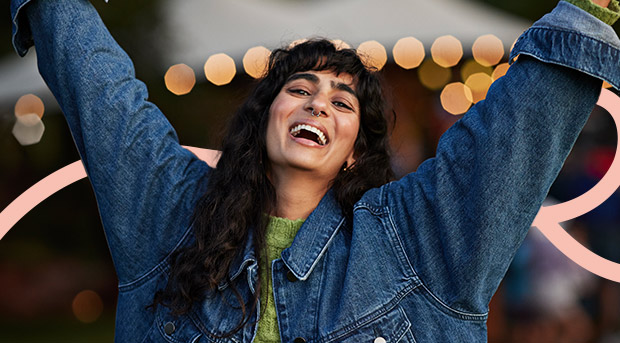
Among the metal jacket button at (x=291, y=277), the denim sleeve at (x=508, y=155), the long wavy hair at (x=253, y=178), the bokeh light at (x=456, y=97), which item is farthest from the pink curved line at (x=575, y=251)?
the bokeh light at (x=456, y=97)

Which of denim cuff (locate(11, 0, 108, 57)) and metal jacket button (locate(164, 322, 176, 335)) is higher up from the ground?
denim cuff (locate(11, 0, 108, 57))

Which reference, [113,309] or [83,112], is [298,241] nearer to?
[83,112]

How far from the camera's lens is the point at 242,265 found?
1.90 metres

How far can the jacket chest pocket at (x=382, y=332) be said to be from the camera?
1.73 metres

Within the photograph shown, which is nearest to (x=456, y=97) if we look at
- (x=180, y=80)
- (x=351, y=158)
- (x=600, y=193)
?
(x=180, y=80)

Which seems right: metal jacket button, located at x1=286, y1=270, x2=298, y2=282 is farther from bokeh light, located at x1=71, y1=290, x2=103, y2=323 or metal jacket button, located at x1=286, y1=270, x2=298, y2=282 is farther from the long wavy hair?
bokeh light, located at x1=71, y1=290, x2=103, y2=323

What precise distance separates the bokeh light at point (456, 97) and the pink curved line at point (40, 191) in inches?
97.0

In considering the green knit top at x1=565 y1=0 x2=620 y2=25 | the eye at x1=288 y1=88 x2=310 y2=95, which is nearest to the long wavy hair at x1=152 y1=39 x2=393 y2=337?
the eye at x1=288 y1=88 x2=310 y2=95

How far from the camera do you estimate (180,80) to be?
4.25 meters

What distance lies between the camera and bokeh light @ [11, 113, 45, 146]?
438 centimetres

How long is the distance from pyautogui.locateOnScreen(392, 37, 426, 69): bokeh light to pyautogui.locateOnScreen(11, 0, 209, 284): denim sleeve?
2575 millimetres

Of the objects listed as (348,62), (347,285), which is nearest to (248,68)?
(348,62)

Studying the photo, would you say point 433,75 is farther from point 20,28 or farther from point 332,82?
point 20,28

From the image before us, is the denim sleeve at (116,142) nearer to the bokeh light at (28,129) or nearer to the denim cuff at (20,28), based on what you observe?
the denim cuff at (20,28)
